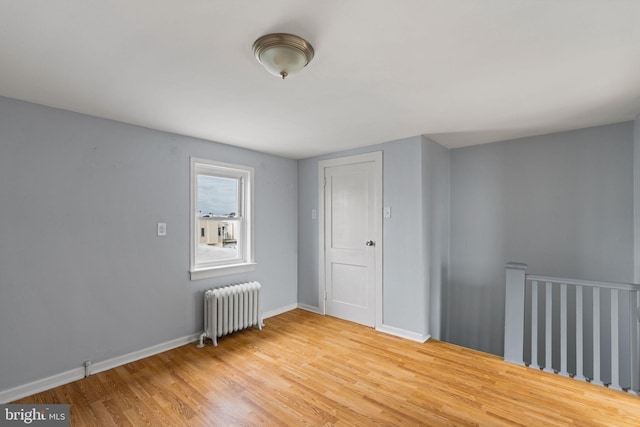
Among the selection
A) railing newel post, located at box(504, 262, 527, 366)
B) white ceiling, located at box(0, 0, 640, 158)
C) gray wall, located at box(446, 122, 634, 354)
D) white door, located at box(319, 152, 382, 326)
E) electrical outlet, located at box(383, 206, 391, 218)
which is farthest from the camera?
white door, located at box(319, 152, 382, 326)

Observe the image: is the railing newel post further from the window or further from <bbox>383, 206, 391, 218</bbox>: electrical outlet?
the window

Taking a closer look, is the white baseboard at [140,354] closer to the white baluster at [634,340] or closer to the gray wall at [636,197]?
the white baluster at [634,340]

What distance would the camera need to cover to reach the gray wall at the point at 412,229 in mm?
3434

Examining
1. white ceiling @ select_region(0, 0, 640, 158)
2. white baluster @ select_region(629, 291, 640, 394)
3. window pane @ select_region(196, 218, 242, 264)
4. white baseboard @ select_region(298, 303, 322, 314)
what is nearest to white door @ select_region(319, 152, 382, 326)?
white baseboard @ select_region(298, 303, 322, 314)

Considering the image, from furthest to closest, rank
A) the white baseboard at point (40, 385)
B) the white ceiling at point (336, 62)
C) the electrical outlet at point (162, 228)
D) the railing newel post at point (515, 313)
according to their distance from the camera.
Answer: the electrical outlet at point (162, 228)
the railing newel post at point (515, 313)
the white baseboard at point (40, 385)
the white ceiling at point (336, 62)

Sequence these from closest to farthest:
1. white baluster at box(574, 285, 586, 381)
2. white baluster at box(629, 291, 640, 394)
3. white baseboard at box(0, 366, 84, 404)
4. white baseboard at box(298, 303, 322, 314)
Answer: white baseboard at box(0, 366, 84, 404) < white baluster at box(629, 291, 640, 394) < white baluster at box(574, 285, 586, 381) < white baseboard at box(298, 303, 322, 314)

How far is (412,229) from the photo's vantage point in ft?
11.4

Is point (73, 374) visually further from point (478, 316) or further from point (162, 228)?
point (478, 316)

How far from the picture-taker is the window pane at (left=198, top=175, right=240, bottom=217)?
3619mm

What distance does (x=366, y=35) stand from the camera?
1550 millimetres

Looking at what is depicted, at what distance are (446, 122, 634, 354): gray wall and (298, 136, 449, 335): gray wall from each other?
331 mm

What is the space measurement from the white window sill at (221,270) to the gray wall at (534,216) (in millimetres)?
2786

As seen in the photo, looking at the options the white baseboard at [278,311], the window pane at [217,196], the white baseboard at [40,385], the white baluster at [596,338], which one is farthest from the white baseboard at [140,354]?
the white baluster at [596,338]

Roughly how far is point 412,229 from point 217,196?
95.5 inches
